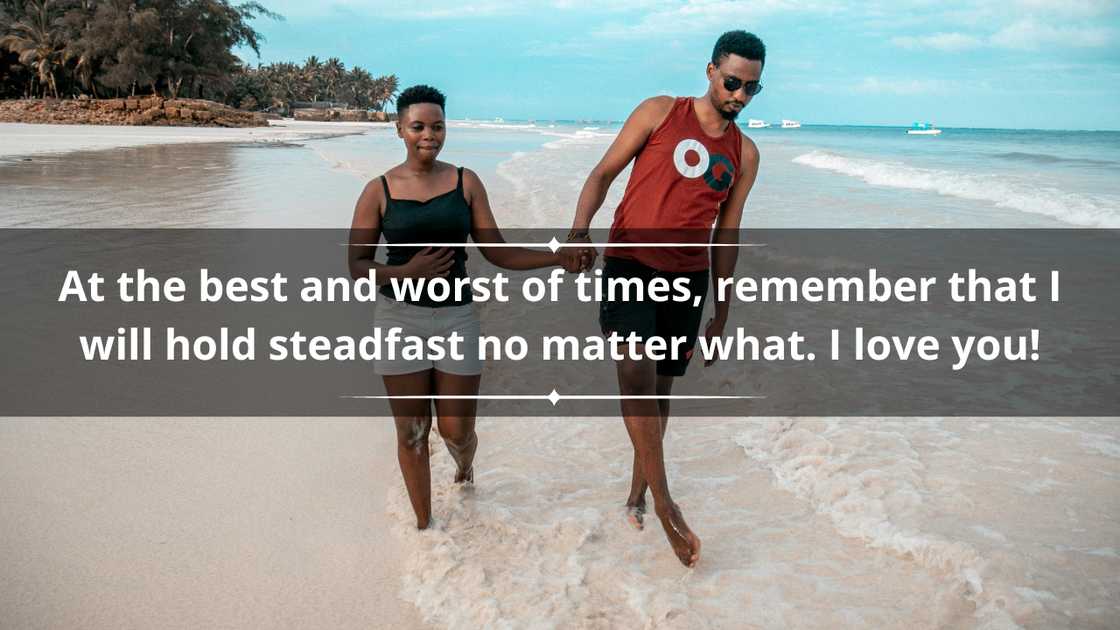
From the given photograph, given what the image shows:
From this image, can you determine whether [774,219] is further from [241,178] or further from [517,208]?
[241,178]

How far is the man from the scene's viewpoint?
129 inches

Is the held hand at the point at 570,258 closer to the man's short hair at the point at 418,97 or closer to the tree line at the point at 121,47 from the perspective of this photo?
the man's short hair at the point at 418,97

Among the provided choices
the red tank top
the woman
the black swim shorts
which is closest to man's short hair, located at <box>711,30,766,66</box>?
the red tank top

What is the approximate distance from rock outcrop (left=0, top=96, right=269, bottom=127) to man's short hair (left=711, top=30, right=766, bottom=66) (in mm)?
59222

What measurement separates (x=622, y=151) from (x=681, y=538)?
5.04 feet

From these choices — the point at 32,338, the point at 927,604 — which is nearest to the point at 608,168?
the point at 927,604

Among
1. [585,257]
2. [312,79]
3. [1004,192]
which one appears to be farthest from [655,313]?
[312,79]

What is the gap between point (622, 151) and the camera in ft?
11.1

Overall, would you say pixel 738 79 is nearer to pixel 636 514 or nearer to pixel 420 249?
pixel 420 249

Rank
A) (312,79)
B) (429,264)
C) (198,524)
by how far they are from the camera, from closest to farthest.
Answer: (429,264), (198,524), (312,79)

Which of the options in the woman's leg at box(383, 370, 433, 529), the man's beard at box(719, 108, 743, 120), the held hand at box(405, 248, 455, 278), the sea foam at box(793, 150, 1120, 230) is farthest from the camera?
the sea foam at box(793, 150, 1120, 230)

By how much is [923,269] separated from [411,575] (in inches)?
337

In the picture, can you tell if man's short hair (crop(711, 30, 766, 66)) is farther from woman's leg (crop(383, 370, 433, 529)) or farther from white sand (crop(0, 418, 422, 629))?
white sand (crop(0, 418, 422, 629))

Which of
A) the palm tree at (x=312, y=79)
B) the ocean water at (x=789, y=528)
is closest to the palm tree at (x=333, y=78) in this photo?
the palm tree at (x=312, y=79)
